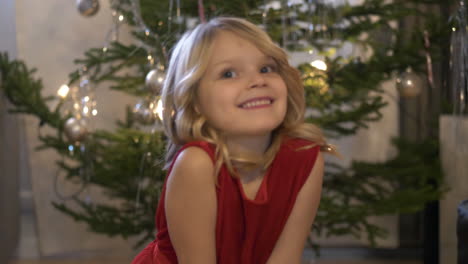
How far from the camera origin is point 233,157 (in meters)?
1.14

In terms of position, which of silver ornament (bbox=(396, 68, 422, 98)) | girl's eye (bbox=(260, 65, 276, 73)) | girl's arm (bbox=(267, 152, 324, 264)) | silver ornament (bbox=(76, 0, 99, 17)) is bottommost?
girl's arm (bbox=(267, 152, 324, 264))

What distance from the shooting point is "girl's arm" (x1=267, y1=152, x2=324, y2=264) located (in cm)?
113

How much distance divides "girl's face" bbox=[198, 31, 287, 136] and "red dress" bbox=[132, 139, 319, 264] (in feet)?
0.21

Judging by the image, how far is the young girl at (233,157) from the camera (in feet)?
3.59

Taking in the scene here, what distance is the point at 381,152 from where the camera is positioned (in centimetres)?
260

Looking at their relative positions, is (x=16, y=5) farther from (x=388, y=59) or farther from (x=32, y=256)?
(x=388, y=59)

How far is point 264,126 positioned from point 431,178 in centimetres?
116

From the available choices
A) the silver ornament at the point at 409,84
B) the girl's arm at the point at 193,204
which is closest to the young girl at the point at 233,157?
the girl's arm at the point at 193,204

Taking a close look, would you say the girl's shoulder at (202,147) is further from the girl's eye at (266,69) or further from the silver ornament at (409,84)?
the silver ornament at (409,84)

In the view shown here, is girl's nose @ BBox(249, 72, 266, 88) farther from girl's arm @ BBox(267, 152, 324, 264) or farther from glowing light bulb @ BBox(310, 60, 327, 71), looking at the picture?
glowing light bulb @ BBox(310, 60, 327, 71)

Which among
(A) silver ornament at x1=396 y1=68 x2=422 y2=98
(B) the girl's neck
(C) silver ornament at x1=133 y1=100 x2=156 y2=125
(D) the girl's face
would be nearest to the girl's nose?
(D) the girl's face

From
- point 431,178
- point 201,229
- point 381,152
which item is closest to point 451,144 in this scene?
point 431,178

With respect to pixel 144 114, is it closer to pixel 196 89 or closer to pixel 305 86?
pixel 305 86

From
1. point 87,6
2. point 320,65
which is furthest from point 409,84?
point 87,6
